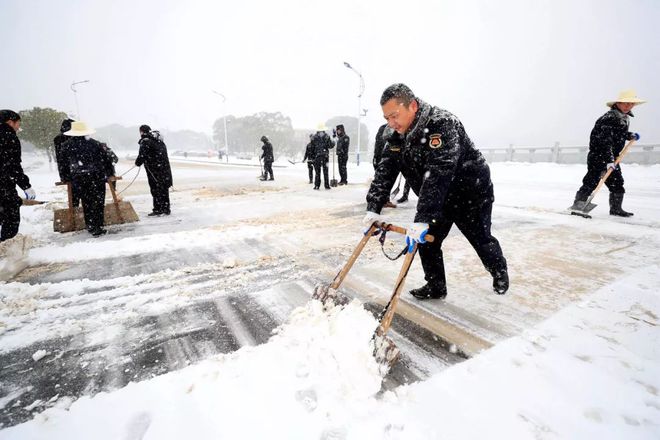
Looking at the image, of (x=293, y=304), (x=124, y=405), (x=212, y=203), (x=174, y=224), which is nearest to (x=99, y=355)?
(x=124, y=405)

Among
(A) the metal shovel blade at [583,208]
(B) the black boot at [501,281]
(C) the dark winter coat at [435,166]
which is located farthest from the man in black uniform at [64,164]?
(A) the metal shovel blade at [583,208]

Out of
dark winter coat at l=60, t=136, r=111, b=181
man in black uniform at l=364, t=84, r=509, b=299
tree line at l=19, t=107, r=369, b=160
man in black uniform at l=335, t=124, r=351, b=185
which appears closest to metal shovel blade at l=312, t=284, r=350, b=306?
man in black uniform at l=364, t=84, r=509, b=299

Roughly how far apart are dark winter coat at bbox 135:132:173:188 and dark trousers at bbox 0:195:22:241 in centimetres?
252

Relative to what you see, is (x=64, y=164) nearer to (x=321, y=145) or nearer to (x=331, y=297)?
(x=331, y=297)

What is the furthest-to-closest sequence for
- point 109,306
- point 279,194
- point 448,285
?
point 279,194
point 448,285
point 109,306

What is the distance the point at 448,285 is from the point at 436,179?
58.8 inches

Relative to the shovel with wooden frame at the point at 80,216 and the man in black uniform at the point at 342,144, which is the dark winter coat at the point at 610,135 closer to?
the man in black uniform at the point at 342,144

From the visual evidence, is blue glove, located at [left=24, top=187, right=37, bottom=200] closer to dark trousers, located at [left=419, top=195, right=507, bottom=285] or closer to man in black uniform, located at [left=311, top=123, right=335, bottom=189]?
dark trousers, located at [left=419, top=195, right=507, bottom=285]

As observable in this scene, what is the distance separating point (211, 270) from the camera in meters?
3.64

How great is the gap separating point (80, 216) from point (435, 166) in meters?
6.02

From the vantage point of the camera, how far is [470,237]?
2.68m

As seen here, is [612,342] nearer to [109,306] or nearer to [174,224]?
[109,306]

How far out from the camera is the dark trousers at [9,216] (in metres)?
4.08

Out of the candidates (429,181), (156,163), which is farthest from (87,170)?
(429,181)
